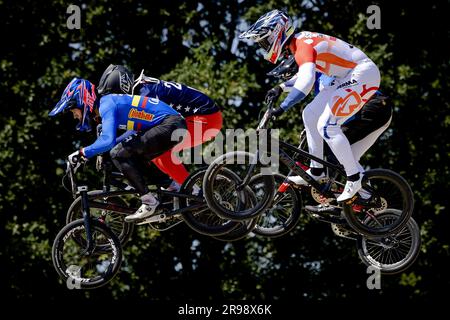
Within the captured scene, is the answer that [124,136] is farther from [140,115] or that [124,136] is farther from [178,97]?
[178,97]

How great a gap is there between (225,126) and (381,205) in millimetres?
11738

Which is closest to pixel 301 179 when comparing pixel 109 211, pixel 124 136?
pixel 124 136

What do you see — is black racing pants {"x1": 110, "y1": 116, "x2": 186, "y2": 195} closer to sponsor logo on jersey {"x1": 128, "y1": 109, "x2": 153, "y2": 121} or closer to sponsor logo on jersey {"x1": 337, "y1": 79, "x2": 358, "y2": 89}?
sponsor logo on jersey {"x1": 128, "y1": 109, "x2": 153, "y2": 121}

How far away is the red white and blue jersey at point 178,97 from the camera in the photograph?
1840 centimetres

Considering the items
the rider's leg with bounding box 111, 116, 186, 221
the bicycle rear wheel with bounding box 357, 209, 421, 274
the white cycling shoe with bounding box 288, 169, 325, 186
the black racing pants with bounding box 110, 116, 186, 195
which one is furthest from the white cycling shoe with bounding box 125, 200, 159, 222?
the bicycle rear wheel with bounding box 357, 209, 421, 274

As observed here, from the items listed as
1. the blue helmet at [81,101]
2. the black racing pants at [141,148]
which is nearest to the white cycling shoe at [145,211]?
the black racing pants at [141,148]

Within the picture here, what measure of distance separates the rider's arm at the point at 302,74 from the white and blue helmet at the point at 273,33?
30 cm

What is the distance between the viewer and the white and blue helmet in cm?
1738

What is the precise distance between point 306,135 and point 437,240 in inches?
583

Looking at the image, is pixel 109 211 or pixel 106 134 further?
pixel 109 211

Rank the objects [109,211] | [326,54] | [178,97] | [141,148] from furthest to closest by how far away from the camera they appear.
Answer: [178,97] → [109,211] → [141,148] → [326,54]

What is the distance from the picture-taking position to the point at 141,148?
17547 millimetres
